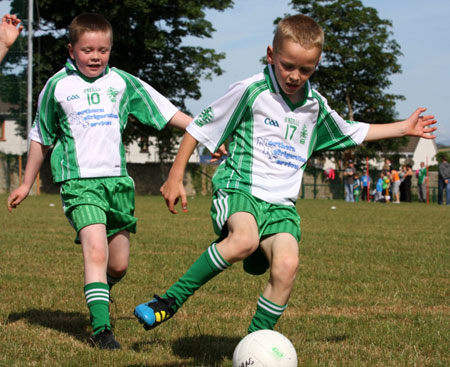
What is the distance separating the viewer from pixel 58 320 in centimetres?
519

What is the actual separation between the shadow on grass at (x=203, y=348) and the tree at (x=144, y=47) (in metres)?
27.0

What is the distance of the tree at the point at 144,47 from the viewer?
1284 inches

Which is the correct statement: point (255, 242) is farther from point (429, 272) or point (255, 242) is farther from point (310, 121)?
point (429, 272)

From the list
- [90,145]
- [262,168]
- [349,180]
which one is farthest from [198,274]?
[349,180]

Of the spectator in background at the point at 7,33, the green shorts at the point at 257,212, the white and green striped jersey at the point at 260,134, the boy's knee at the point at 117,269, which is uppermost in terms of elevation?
the spectator in background at the point at 7,33

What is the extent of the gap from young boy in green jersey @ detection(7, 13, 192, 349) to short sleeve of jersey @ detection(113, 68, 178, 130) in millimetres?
27

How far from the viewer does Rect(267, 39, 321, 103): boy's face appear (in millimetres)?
3873

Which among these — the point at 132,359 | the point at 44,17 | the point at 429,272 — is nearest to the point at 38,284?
the point at 132,359

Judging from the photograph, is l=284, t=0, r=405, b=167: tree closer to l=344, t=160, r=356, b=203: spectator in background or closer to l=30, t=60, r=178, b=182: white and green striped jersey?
l=344, t=160, r=356, b=203: spectator in background

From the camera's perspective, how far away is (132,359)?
3949 millimetres

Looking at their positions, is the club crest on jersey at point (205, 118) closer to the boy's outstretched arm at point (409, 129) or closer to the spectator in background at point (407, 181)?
the boy's outstretched arm at point (409, 129)

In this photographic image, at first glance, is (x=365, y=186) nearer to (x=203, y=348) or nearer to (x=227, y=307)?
(x=227, y=307)

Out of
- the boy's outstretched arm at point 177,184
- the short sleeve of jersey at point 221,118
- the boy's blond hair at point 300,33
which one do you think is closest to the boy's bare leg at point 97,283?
the boy's outstretched arm at point 177,184

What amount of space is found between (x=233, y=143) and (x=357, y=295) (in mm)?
2789
